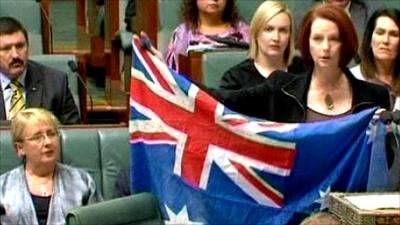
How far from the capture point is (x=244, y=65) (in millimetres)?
2527

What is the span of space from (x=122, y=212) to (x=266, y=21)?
69 centimetres

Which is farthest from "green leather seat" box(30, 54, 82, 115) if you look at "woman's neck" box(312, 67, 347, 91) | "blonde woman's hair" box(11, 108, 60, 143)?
"woman's neck" box(312, 67, 347, 91)

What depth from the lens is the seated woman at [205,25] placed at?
9.59 ft

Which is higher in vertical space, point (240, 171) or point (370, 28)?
point (370, 28)

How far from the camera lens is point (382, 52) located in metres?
2.60

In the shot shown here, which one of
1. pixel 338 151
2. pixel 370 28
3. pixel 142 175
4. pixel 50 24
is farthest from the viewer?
pixel 50 24

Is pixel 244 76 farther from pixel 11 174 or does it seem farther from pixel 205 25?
pixel 11 174

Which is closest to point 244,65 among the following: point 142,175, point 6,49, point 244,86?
point 244,86

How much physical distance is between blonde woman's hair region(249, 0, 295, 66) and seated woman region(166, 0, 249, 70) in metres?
0.37

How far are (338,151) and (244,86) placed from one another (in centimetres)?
50

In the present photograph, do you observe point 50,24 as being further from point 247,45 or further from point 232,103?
point 232,103

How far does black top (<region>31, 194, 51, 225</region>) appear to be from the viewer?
2.20m

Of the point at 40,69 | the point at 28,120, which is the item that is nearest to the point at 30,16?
the point at 40,69

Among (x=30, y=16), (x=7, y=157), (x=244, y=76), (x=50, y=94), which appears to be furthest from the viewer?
(x=30, y=16)
